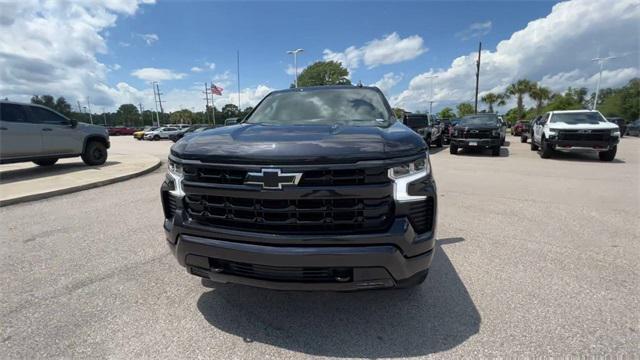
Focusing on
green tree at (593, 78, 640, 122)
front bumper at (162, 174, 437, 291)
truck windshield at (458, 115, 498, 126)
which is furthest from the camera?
green tree at (593, 78, 640, 122)

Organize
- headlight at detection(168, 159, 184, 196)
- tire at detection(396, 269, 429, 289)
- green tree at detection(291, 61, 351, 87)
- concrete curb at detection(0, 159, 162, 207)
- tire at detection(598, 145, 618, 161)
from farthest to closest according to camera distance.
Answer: green tree at detection(291, 61, 351, 87), tire at detection(598, 145, 618, 161), concrete curb at detection(0, 159, 162, 207), headlight at detection(168, 159, 184, 196), tire at detection(396, 269, 429, 289)

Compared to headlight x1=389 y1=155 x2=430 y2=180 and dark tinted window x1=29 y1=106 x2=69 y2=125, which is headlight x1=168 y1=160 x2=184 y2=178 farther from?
dark tinted window x1=29 y1=106 x2=69 y2=125

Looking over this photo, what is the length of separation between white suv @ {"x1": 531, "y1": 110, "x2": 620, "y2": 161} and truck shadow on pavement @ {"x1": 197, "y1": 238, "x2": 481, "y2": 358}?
10.8 meters

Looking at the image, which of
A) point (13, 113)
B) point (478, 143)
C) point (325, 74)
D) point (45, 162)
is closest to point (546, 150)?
point (478, 143)

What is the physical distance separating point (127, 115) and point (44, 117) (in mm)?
109363

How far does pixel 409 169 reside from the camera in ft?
6.69

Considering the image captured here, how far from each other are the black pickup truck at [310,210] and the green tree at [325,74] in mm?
47011

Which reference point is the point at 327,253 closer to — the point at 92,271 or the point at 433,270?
the point at 433,270

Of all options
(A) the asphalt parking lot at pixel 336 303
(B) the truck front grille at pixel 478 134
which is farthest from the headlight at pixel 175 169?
(B) the truck front grille at pixel 478 134

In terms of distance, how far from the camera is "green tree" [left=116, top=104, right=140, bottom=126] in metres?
99.5

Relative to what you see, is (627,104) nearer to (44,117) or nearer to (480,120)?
(480,120)

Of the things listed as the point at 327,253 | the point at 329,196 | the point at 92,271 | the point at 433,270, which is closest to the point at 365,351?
the point at 327,253

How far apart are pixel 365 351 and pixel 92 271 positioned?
2.70m

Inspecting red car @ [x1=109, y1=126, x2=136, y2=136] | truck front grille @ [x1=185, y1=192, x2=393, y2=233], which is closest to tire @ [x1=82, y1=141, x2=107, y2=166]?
truck front grille @ [x1=185, y1=192, x2=393, y2=233]
